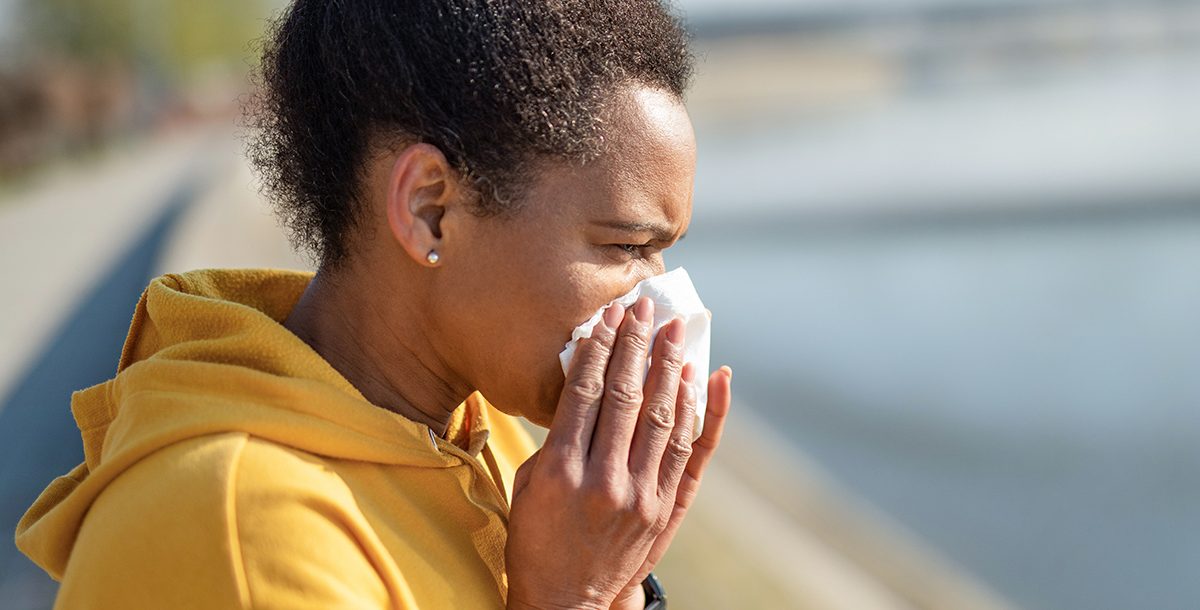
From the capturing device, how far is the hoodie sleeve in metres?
1.61

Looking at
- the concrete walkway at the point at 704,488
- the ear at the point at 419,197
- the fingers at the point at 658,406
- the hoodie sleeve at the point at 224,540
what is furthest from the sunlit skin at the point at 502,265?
the concrete walkway at the point at 704,488

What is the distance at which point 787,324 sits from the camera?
13.9 m

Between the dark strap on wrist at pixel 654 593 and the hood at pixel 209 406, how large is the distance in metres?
0.48

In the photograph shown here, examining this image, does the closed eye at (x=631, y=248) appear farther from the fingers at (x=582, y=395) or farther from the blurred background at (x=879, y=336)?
the blurred background at (x=879, y=336)

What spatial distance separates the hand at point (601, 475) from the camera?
72.3 inches

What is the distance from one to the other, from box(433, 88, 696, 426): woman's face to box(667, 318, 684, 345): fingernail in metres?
0.08

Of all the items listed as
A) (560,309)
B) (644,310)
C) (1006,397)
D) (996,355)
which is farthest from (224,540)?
(996,355)

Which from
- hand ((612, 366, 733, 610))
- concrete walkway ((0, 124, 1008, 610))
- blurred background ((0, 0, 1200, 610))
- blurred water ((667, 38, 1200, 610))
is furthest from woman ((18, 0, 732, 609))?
blurred water ((667, 38, 1200, 610))

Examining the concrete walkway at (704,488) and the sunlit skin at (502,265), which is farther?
the concrete walkway at (704,488)

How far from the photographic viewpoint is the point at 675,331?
195cm

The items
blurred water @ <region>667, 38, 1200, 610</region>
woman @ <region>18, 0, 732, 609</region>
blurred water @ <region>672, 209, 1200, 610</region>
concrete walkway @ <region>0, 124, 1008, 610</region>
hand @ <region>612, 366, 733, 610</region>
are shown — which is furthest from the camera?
blurred water @ <region>667, 38, 1200, 610</region>

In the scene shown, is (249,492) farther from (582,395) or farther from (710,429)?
(710,429)

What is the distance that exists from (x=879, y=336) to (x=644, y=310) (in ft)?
38.3

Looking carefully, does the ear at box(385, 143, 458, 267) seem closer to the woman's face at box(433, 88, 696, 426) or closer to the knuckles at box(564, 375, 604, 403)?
the woman's face at box(433, 88, 696, 426)
